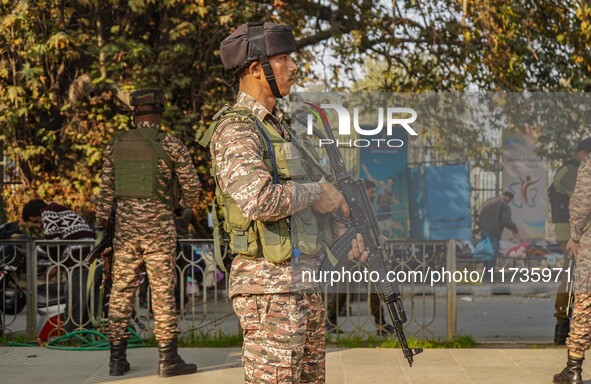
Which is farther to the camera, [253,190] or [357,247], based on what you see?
[357,247]

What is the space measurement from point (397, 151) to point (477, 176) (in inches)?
31.3

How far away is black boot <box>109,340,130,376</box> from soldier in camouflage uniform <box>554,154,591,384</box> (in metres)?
3.13

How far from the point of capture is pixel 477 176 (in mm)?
9133

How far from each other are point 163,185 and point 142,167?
7.9 inches

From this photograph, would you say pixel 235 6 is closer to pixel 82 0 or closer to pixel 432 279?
pixel 82 0

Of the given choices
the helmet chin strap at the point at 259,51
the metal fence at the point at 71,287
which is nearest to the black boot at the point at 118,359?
the metal fence at the point at 71,287

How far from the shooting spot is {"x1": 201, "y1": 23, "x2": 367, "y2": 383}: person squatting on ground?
3629mm

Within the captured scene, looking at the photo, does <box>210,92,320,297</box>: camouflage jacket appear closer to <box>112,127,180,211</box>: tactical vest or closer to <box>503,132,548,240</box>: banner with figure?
<box>112,127,180,211</box>: tactical vest

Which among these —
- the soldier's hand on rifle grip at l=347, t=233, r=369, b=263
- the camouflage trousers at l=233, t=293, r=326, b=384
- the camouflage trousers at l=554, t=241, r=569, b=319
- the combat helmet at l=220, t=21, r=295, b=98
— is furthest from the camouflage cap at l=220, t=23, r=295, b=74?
the camouflage trousers at l=554, t=241, r=569, b=319

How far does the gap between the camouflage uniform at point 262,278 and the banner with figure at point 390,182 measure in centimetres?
507

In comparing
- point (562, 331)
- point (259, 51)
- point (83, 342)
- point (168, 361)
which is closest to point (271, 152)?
point (259, 51)

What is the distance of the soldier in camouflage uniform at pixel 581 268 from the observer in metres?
6.26

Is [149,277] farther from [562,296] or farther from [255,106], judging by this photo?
[562,296]

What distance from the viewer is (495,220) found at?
28.9 ft
